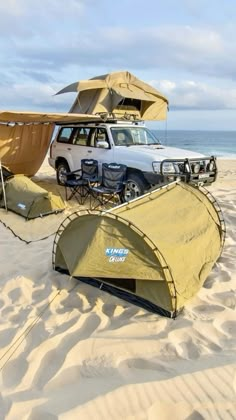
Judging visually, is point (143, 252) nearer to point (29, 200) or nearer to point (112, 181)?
point (29, 200)

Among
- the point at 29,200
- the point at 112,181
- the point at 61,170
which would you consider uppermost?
the point at 112,181

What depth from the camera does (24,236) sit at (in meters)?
6.67

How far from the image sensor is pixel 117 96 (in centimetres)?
1148

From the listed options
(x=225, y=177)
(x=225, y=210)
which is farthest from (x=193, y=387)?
(x=225, y=177)

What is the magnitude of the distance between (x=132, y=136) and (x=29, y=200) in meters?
3.45

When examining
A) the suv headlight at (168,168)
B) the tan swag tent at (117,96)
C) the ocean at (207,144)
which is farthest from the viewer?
the ocean at (207,144)

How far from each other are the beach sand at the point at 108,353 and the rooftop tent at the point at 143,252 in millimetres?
190

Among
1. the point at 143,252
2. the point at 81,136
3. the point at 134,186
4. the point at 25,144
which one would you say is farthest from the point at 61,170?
the point at 143,252

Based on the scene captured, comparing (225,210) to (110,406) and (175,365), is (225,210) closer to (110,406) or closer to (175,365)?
(175,365)

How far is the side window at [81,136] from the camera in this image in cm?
1028

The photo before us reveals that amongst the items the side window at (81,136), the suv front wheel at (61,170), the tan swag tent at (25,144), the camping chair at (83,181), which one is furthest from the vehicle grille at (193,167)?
the tan swag tent at (25,144)

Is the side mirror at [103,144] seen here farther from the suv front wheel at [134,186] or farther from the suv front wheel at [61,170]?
the suv front wheel at [61,170]

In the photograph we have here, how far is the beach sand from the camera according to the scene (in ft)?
8.77

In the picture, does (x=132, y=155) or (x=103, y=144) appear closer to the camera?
(x=132, y=155)
